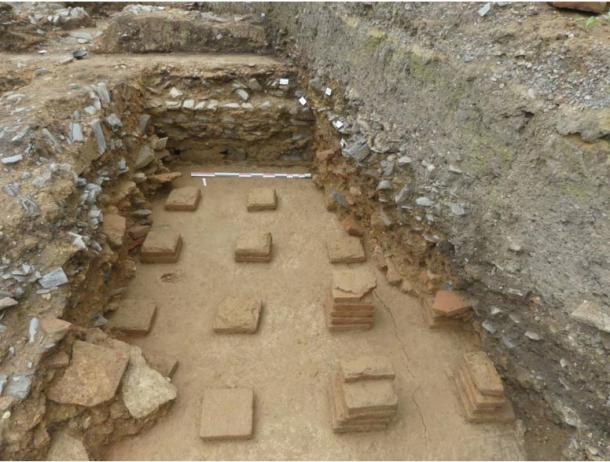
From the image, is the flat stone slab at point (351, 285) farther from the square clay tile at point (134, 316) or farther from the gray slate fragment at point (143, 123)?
the gray slate fragment at point (143, 123)

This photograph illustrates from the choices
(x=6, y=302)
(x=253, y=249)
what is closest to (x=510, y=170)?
(x=253, y=249)

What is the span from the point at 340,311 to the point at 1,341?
2450 millimetres

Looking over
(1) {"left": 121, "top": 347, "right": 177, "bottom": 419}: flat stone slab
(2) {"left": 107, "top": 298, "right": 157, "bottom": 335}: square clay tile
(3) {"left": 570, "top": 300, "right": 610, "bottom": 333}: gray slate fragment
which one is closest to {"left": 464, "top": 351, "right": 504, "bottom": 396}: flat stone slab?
(3) {"left": 570, "top": 300, "right": 610, "bottom": 333}: gray slate fragment

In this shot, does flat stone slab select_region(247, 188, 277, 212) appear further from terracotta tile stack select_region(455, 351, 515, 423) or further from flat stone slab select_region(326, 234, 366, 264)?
terracotta tile stack select_region(455, 351, 515, 423)

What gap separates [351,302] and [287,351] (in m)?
0.69

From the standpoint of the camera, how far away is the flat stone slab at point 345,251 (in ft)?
14.2

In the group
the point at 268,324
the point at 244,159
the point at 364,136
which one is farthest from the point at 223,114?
the point at 268,324

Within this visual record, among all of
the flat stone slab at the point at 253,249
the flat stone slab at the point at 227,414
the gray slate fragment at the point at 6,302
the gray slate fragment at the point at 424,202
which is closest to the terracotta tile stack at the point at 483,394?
the gray slate fragment at the point at 424,202

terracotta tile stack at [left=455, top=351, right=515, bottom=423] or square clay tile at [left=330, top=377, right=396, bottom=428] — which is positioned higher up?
terracotta tile stack at [left=455, top=351, right=515, bottom=423]

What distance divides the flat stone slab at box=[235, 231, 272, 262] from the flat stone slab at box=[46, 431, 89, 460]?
6.93ft

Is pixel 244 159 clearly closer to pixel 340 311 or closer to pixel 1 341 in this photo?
pixel 340 311

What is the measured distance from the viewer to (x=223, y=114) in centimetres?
560

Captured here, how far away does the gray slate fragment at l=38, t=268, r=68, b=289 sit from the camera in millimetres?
3027

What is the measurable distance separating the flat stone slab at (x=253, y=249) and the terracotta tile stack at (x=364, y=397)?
1596 millimetres
